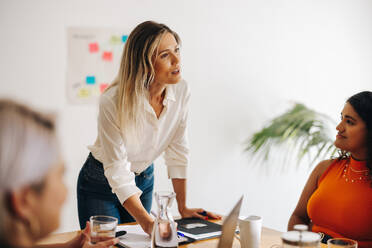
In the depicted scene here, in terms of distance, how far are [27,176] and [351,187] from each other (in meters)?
1.48

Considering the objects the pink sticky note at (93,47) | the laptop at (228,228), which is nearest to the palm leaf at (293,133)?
the pink sticky note at (93,47)

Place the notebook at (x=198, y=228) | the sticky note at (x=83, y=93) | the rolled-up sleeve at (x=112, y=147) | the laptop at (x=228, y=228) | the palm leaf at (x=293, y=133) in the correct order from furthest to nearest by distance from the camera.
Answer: the palm leaf at (x=293, y=133) → the sticky note at (x=83, y=93) → the rolled-up sleeve at (x=112, y=147) → the notebook at (x=198, y=228) → the laptop at (x=228, y=228)

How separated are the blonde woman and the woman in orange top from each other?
1.31 m

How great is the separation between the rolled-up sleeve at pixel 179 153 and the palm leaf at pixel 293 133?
1466mm

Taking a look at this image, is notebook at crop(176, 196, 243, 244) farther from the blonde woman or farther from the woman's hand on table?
the blonde woman

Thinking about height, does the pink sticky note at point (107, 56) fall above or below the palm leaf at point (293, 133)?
above

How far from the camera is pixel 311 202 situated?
1964mm

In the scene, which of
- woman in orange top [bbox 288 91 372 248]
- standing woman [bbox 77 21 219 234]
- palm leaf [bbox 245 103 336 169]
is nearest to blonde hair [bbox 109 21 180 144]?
standing woman [bbox 77 21 219 234]

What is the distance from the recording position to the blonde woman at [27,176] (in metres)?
0.75

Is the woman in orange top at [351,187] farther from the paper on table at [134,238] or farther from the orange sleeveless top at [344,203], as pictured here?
the paper on table at [134,238]

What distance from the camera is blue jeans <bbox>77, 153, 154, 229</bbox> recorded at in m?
1.98

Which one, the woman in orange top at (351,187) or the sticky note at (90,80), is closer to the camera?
the woman in orange top at (351,187)

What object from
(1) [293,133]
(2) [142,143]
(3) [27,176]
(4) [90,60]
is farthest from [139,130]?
(1) [293,133]

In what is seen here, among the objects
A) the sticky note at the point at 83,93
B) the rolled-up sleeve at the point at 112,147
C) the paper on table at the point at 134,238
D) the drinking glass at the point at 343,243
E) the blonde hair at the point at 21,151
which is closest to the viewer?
the blonde hair at the point at 21,151
